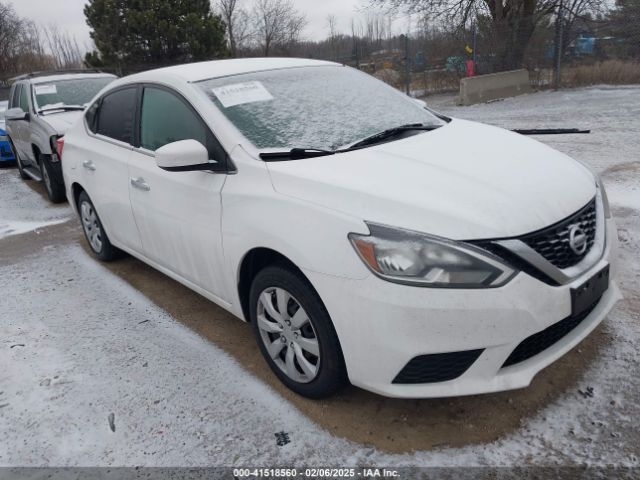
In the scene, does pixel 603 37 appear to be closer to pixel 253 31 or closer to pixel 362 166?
pixel 362 166

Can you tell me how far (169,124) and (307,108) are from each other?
0.94 m

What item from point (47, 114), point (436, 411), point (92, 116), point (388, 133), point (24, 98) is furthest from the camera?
point (24, 98)

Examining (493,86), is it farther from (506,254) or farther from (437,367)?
(437,367)

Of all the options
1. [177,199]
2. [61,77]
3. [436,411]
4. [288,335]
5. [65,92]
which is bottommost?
[436,411]

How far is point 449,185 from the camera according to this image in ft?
7.66

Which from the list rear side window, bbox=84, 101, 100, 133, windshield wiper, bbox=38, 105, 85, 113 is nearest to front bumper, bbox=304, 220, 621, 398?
rear side window, bbox=84, 101, 100, 133

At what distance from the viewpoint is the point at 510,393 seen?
8.62ft

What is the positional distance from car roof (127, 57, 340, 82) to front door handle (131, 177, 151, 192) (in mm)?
740

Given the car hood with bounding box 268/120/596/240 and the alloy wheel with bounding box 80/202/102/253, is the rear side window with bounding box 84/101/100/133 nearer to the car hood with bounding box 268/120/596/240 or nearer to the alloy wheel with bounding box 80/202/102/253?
the alloy wheel with bounding box 80/202/102/253

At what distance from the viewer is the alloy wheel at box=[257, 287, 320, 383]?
2541mm

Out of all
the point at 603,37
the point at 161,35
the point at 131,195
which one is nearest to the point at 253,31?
the point at 161,35

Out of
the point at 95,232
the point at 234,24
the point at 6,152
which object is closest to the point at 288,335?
the point at 95,232

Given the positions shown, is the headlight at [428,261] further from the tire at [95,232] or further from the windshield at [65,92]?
the windshield at [65,92]

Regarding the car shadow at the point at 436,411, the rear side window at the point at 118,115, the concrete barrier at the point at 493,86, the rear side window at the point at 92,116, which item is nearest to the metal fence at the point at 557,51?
the concrete barrier at the point at 493,86
